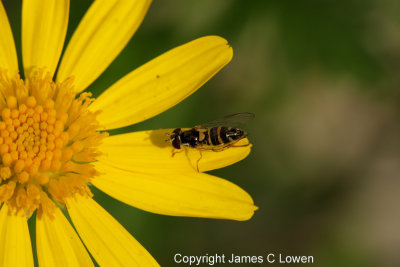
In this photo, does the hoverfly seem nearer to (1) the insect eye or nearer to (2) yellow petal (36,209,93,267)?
(1) the insect eye

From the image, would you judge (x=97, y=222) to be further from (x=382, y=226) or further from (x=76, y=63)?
(x=382, y=226)

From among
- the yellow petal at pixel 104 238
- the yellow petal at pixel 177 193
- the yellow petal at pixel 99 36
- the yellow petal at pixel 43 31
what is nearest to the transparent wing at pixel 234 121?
the yellow petal at pixel 177 193

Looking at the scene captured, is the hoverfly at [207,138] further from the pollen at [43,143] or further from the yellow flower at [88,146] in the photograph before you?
the pollen at [43,143]

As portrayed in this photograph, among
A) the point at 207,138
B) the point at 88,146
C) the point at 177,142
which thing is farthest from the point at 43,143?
the point at 207,138

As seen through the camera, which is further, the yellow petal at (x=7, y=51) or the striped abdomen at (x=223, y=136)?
the striped abdomen at (x=223, y=136)

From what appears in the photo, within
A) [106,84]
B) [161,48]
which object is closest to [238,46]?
[161,48]

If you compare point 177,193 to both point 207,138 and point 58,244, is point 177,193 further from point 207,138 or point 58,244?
point 58,244
